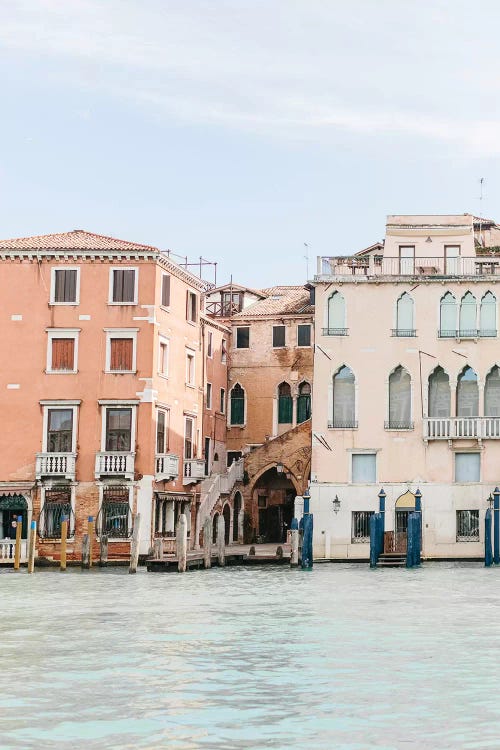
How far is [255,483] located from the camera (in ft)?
159

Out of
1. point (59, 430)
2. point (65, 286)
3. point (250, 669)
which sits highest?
point (65, 286)

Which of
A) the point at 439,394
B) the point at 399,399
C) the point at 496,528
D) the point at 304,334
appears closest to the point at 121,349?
the point at 399,399

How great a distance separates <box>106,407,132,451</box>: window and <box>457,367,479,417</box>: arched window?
10619 mm

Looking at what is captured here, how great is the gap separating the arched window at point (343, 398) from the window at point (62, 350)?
8549mm

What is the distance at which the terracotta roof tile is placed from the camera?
41031 mm

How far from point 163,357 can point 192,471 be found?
14.4ft

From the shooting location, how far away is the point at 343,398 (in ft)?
139

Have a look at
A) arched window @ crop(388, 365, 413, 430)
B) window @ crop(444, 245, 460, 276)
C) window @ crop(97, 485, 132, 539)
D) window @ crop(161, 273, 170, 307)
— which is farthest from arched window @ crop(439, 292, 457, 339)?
window @ crop(97, 485, 132, 539)

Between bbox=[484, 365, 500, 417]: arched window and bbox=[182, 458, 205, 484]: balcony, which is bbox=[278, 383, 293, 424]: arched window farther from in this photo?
bbox=[484, 365, 500, 417]: arched window

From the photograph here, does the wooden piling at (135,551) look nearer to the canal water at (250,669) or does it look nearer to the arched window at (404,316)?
the canal water at (250,669)

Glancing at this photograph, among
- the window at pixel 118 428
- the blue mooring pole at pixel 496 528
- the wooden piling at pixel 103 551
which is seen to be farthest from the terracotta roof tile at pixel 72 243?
the blue mooring pole at pixel 496 528

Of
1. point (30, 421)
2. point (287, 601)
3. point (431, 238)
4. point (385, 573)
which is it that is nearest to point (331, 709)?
point (287, 601)

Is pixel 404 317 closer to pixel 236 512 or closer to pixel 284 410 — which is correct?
pixel 284 410

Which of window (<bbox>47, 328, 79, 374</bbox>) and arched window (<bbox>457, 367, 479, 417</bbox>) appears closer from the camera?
window (<bbox>47, 328, 79, 374</bbox>)
